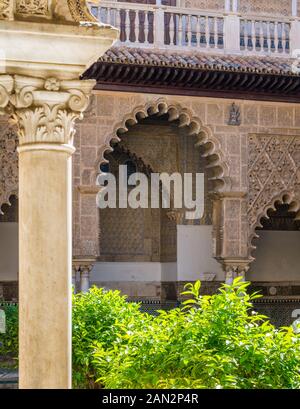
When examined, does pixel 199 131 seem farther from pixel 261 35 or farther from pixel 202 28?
pixel 261 35

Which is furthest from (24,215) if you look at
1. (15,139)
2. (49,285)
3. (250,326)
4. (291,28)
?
(291,28)

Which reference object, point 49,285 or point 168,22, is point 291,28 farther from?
point 49,285

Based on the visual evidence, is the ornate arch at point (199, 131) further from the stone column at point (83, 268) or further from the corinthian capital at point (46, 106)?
the corinthian capital at point (46, 106)

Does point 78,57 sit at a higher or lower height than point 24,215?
higher

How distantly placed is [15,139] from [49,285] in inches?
344

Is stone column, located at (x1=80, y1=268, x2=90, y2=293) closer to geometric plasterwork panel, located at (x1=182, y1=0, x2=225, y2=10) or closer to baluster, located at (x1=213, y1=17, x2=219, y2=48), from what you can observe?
baluster, located at (x1=213, y1=17, x2=219, y2=48)

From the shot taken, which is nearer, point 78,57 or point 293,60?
point 78,57

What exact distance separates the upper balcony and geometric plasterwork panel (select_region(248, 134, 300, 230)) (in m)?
1.26

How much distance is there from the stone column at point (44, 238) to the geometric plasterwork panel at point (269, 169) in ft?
31.8

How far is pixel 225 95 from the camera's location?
14.0 m

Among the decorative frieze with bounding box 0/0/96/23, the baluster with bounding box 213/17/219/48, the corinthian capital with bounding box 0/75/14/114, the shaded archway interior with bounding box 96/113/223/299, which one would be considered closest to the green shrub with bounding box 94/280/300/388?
the corinthian capital with bounding box 0/75/14/114

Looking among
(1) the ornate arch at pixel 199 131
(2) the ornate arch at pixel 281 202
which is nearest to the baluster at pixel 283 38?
(1) the ornate arch at pixel 199 131

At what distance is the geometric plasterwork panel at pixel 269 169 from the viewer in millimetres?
14094

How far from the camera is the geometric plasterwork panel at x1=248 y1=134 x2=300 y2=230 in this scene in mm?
14094
